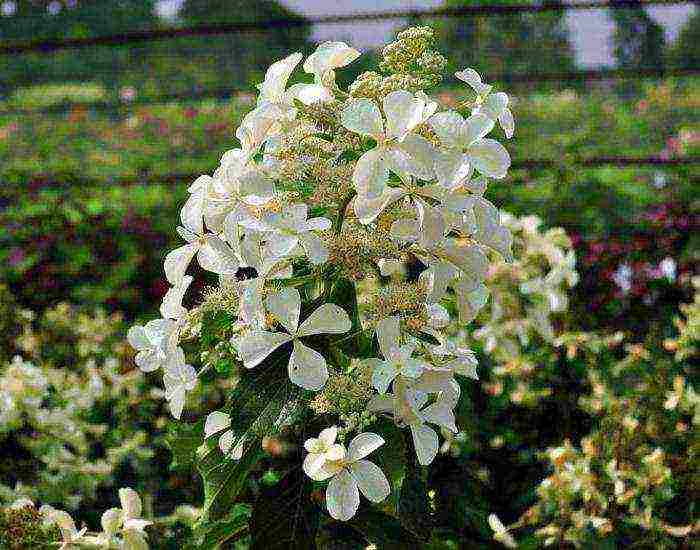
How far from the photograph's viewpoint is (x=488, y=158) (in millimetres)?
1239

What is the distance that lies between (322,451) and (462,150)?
1.34 ft

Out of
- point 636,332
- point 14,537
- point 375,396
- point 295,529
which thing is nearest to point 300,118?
point 375,396

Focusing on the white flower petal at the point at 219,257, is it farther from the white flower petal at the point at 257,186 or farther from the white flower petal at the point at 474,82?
the white flower petal at the point at 474,82

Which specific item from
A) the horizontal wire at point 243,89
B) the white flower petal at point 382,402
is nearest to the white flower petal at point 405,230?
the white flower petal at point 382,402

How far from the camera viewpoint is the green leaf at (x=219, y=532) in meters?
1.49

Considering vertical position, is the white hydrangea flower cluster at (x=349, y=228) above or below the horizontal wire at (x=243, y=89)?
above

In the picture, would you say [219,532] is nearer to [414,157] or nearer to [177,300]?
[177,300]

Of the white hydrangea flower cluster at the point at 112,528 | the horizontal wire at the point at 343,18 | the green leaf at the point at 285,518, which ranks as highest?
the green leaf at the point at 285,518

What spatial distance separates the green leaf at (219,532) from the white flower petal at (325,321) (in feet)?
1.34

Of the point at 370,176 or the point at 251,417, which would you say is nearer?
the point at 370,176

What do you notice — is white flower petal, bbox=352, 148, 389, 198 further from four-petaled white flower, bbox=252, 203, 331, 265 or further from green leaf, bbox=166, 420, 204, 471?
green leaf, bbox=166, 420, 204, 471

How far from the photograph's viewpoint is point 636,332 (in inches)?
139

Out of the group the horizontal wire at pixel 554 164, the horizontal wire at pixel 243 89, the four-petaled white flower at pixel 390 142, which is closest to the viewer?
the four-petaled white flower at pixel 390 142

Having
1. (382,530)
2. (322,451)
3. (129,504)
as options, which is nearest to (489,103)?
(322,451)
